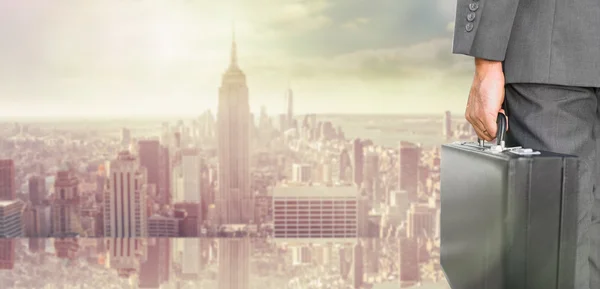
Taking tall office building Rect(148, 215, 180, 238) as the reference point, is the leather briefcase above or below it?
above

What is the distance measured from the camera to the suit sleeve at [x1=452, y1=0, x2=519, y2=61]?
2.58 feet

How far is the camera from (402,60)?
2619 mm

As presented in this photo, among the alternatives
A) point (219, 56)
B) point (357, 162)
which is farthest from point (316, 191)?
point (219, 56)

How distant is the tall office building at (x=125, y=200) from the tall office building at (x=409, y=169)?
3.87 feet

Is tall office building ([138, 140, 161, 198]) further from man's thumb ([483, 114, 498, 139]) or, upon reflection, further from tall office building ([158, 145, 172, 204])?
man's thumb ([483, 114, 498, 139])

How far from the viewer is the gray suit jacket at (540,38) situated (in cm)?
76

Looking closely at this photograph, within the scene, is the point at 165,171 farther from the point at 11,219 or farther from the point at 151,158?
the point at 11,219

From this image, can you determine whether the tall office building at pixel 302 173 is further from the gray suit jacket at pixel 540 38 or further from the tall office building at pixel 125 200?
the gray suit jacket at pixel 540 38

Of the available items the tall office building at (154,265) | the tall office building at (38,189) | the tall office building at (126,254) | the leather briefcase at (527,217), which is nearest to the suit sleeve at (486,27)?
the leather briefcase at (527,217)

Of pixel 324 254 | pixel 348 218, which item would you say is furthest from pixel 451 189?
pixel 348 218

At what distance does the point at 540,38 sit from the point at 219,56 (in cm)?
197

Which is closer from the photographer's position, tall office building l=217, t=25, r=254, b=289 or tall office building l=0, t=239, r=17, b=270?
tall office building l=0, t=239, r=17, b=270

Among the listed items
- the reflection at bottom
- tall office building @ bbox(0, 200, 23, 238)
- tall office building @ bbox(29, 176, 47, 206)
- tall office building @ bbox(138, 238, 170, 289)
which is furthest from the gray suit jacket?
tall office building @ bbox(0, 200, 23, 238)

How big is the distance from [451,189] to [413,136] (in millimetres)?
1737
